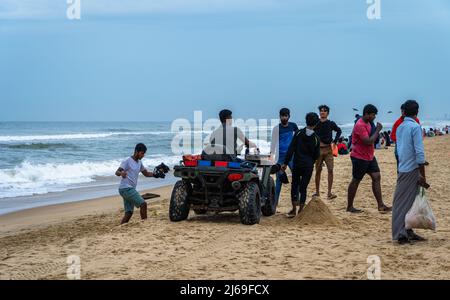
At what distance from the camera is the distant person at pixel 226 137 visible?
8.43 meters

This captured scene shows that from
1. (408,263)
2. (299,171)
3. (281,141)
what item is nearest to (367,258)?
(408,263)

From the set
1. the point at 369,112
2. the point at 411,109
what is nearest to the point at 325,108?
the point at 369,112

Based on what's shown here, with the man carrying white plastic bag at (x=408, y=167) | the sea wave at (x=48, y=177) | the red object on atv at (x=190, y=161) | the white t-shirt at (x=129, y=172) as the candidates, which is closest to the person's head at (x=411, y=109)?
the man carrying white plastic bag at (x=408, y=167)

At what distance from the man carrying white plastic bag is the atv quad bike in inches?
82.6

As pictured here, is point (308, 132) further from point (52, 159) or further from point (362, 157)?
point (52, 159)

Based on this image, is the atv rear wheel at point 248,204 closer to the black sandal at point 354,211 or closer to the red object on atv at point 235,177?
the red object on atv at point 235,177

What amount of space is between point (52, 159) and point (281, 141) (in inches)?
749

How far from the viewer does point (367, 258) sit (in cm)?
632

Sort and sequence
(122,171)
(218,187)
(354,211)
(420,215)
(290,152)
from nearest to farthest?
(420,215) < (218,187) < (122,171) < (290,152) < (354,211)

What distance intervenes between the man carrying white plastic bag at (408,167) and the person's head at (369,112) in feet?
7.19

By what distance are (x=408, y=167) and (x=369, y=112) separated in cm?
249

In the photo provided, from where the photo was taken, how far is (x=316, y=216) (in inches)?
332

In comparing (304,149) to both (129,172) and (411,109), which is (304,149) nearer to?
(411,109)

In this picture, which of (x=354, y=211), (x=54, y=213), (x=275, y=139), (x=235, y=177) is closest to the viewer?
(x=235, y=177)
